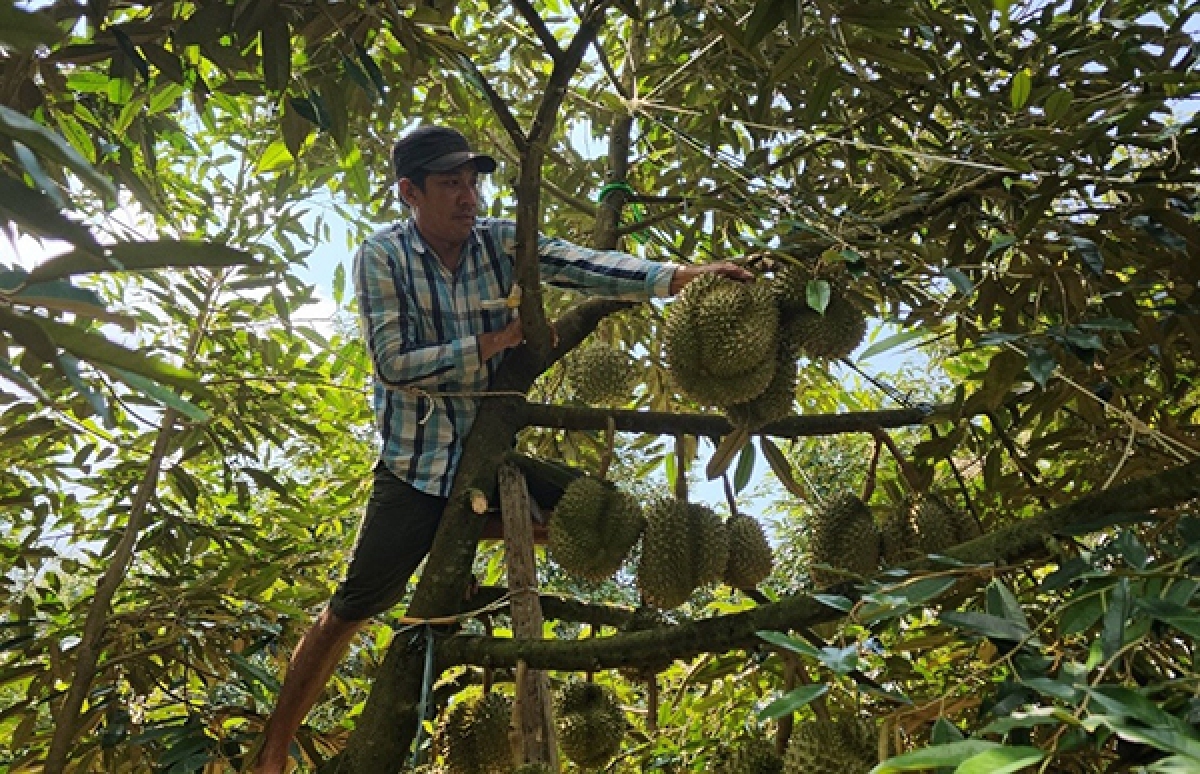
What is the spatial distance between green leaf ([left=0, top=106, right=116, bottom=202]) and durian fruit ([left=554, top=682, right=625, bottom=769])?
1.85 meters

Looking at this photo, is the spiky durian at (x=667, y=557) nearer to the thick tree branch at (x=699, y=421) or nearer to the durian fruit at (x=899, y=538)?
the thick tree branch at (x=699, y=421)

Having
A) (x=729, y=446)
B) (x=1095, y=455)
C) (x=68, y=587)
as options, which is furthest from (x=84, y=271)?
(x=68, y=587)

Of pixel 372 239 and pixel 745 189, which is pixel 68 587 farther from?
pixel 745 189

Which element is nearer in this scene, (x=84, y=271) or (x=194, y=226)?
(x=84, y=271)

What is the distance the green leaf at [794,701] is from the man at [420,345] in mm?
1222

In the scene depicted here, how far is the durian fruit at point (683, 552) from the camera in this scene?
2.03m

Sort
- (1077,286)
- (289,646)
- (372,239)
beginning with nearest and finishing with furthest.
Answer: (1077,286)
(372,239)
(289,646)

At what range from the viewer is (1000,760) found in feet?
2.20

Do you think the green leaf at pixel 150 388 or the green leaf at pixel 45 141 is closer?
the green leaf at pixel 45 141

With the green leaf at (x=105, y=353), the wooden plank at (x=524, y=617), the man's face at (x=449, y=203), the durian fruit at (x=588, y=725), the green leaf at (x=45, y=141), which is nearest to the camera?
the green leaf at (x=45, y=141)

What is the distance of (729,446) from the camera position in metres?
2.03

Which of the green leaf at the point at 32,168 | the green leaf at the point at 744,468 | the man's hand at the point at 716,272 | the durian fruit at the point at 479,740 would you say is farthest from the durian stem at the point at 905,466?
the green leaf at the point at 32,168

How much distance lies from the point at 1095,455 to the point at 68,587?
372cm

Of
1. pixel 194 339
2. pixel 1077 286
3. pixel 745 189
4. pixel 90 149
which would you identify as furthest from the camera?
pixel 194 339
